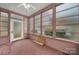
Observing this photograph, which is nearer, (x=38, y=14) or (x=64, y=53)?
(x=64, y=53)

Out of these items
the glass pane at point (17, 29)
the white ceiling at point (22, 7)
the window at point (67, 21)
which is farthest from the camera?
the glass pane at point (17, 29)

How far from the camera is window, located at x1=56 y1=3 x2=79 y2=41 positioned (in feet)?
6.12

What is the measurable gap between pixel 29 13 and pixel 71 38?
0.94 metres

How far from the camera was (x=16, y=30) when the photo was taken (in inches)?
82.7

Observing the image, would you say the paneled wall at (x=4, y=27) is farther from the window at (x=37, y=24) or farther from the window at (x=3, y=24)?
the window at (x=37, y=24)

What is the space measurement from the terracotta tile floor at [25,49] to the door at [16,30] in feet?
0.37

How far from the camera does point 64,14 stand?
194 centimetres

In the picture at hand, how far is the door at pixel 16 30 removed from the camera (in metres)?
2.06

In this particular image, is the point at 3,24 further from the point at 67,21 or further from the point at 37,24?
the point at 67,21

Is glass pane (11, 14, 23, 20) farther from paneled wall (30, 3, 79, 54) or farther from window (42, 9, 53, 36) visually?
window (42, 9, 53, 36)

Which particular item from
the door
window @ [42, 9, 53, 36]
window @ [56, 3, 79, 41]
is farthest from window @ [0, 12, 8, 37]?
window @ [56, 3, 79, 41]

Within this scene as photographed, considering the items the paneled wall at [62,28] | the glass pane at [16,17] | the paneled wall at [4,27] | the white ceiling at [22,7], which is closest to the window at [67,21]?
the paneled wall at [62,28]
